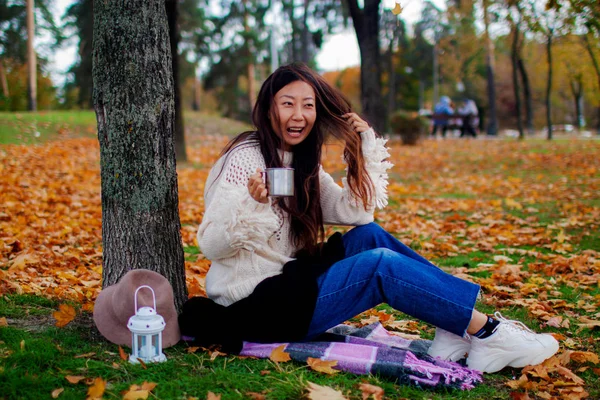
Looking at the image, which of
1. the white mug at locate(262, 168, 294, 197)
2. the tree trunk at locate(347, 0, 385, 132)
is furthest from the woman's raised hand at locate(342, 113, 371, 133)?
the tree trunk at locate(347, 0, 385, 132)

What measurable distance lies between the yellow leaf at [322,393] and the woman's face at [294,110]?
47.3 inches

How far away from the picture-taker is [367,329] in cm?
314

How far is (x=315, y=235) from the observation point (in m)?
3.01

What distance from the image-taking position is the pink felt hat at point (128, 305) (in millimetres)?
2623

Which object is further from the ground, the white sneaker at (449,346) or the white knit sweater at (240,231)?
the white knit sweater at (240,231)

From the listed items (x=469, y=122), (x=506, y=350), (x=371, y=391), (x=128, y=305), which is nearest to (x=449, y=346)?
(x=506, y=350)

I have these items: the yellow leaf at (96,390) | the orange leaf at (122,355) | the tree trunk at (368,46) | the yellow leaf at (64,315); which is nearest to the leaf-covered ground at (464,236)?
the yellow leaf at (64,315)

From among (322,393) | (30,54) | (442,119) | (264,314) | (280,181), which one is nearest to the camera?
(322,393)

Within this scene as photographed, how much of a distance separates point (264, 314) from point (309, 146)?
3.07 feet

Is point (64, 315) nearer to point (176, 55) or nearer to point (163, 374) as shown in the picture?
point (163, 374)

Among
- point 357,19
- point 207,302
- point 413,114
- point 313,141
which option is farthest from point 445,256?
point 413,114

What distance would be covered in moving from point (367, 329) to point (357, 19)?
10275 millimetres

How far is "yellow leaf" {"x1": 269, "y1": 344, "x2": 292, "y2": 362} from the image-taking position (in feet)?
8.63

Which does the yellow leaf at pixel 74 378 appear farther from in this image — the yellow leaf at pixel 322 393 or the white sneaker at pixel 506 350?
the white sneaker at pixel 506 350
